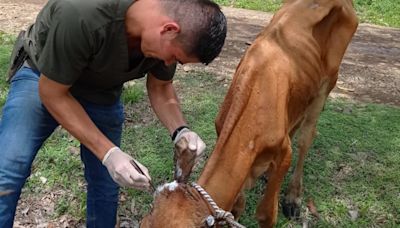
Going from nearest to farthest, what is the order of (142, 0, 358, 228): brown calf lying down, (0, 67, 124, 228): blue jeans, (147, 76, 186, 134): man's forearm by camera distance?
(142, 0, 358, 228): brown calf lying down
(0, 67, 124, 228): blue jeans
(147, 76, 186, 134): man's forearm

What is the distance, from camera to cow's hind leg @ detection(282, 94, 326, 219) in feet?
16.6

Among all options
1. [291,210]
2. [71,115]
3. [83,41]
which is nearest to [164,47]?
[83,41]

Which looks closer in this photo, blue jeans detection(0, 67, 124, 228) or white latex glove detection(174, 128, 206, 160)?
blue jeans detection(0, 67, 124, 228)

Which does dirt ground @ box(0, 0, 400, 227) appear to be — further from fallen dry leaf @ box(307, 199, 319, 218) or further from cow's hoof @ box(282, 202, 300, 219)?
fallen dry leaf @ box(307, 199, 319, 218)

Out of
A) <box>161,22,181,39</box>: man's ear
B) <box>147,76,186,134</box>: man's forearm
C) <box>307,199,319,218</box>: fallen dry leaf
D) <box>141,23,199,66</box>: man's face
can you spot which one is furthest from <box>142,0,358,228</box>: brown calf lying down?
<box>161,22,181,39</box>: man's ear

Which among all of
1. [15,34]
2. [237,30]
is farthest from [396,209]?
[15,34]

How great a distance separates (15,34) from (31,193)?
374 centimetres

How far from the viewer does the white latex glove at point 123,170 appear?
3230 mm

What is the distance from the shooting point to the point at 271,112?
13.2 ft

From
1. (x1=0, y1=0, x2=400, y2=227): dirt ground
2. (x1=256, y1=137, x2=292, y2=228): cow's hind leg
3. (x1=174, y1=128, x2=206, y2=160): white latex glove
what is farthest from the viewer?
(x1=0, y1=0, x2=400, y2=227): dirt ground

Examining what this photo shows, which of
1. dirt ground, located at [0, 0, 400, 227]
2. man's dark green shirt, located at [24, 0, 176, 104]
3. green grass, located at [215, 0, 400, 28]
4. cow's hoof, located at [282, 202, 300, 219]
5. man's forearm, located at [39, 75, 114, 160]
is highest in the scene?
man's dark green shirt, located at [24, 0, 176, 104]

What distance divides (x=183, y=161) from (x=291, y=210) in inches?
76.5

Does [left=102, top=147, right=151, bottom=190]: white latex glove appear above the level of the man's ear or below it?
below

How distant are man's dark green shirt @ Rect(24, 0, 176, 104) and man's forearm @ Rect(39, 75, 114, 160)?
102mm
